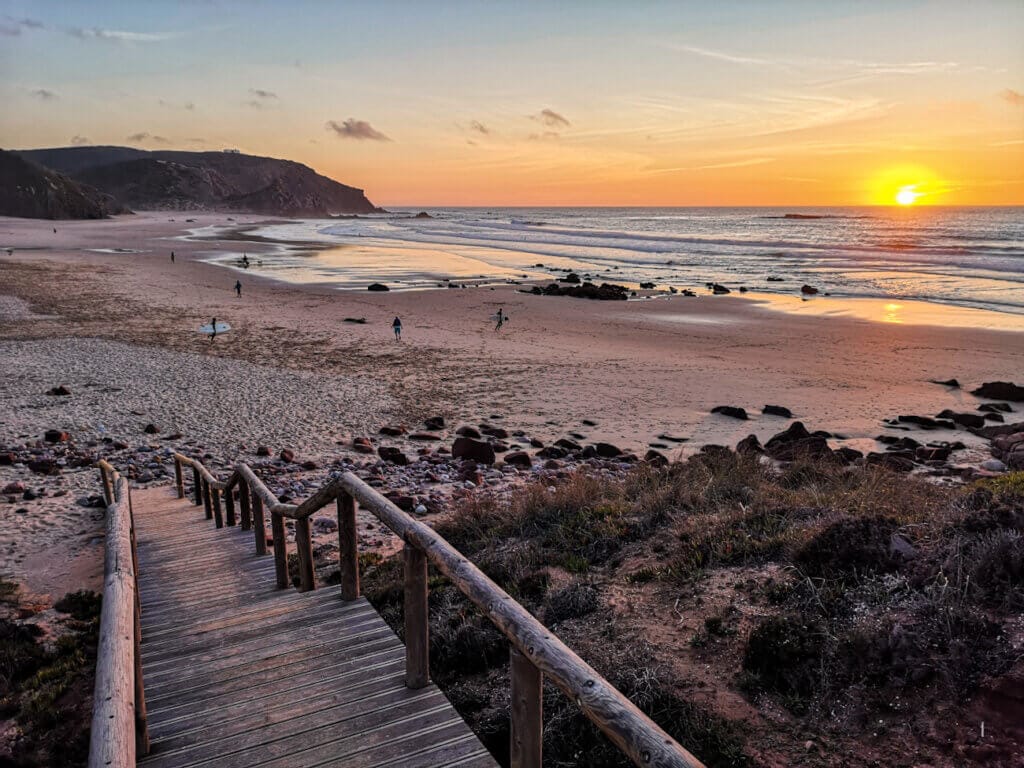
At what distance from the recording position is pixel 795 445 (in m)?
12.4

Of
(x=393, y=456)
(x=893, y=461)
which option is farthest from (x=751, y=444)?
(x=393, y=456)

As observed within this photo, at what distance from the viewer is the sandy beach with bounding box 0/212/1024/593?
13758mm

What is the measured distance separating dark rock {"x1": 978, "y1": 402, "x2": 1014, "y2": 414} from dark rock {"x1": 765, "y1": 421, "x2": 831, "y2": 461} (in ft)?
17.1

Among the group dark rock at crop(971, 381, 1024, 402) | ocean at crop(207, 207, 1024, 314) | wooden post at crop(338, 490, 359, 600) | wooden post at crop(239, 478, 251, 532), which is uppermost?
ocean at crop(207, 207, 1024, 314)

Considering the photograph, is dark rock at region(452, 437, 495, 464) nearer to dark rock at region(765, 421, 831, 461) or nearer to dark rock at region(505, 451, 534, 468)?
dark rock at region(505, 451, 534, 468)

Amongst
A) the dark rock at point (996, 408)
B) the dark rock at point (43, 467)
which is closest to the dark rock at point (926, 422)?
the dark rock at point (996, 408)

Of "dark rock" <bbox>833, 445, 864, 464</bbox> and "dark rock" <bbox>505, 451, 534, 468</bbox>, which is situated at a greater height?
"dark rock" <bbox>833, 445, 864, 464</bbox>

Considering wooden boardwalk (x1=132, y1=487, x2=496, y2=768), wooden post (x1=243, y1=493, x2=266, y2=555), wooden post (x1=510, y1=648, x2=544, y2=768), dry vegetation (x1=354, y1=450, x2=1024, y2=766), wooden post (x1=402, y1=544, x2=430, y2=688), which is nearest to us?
wooden post (x1=510, y1=648, x2=544, y2=768)

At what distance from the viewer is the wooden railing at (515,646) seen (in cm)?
233

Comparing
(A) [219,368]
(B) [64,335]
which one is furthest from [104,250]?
(A) [219,368]

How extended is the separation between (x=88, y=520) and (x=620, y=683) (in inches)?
317

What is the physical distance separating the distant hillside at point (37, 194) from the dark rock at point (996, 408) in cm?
12886

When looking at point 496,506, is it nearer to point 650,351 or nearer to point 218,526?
point 218,526

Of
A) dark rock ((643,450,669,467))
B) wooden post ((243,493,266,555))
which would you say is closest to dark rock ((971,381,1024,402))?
dark rock ((643,450,669,467))
